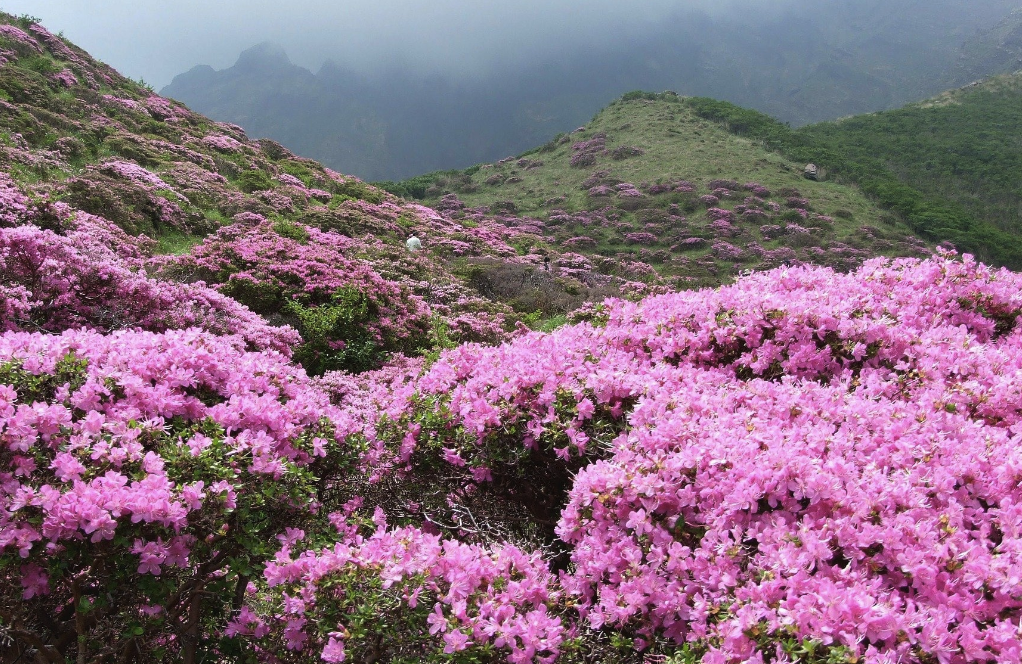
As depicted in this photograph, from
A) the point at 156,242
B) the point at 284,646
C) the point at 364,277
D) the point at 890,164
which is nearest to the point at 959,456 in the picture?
the point at 284,646

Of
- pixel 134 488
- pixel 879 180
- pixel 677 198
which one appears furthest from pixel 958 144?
pixel 134 488

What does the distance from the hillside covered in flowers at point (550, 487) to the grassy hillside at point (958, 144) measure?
55132 millimetres

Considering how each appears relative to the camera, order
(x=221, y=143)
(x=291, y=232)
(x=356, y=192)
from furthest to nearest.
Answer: (x=356, y=192), (x=221, y=143), (x=291, y=232)

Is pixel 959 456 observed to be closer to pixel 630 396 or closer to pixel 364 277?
pixel 630 396

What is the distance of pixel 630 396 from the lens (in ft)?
11.1

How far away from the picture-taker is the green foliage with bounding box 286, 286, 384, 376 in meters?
8.34

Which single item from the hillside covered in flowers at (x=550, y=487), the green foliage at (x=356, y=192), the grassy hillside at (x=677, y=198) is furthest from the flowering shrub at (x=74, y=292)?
the grassy hillside at (x=677, y=198)

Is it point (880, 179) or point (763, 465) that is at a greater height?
point (880, 179)

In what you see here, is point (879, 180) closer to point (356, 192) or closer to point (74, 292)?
point (356, 192)

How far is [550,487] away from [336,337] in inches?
243

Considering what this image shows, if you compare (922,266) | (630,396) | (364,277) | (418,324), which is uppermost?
(922,266)

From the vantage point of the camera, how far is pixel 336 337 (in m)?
8.75

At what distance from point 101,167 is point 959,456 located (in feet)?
56.9

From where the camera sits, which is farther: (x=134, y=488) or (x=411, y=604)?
(x=134, y=488)
